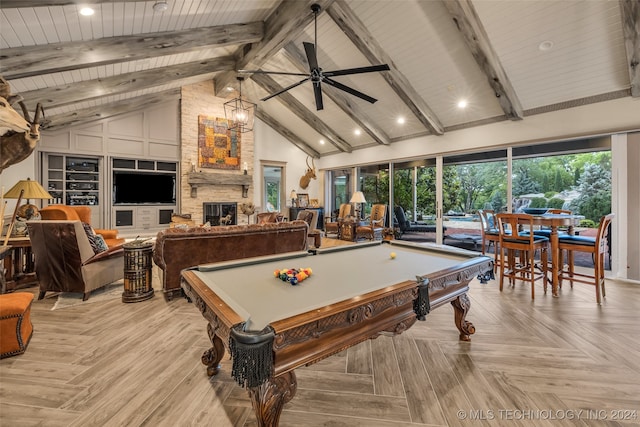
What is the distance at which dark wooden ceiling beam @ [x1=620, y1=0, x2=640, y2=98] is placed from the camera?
3135 mm

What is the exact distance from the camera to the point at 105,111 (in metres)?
6.25

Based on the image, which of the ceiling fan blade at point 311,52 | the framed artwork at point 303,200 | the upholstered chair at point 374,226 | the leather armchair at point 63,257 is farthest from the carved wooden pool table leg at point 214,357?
the framed artwork at point 303,200

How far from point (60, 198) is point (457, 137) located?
360 inches

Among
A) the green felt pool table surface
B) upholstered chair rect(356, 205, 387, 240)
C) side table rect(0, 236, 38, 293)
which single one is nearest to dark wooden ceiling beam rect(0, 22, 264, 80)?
side table rect(0, 236, 38, 293)

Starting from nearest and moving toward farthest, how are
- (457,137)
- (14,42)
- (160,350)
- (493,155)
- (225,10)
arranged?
(160,350) → (14,42) → (225,10) → (493,155) → (457,137)

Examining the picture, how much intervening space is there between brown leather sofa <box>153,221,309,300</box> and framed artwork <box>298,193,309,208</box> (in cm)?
521

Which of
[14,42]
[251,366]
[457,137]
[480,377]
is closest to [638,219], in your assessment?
[457,137]

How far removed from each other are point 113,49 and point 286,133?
603 centimetres

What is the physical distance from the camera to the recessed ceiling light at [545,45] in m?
3.84

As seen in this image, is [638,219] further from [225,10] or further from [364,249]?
[225,10]

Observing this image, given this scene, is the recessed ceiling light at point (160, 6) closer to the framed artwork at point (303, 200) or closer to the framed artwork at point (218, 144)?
the framed artwork at point (218, 144)

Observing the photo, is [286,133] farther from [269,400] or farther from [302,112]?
[269,400]

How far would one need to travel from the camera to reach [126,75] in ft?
15.8

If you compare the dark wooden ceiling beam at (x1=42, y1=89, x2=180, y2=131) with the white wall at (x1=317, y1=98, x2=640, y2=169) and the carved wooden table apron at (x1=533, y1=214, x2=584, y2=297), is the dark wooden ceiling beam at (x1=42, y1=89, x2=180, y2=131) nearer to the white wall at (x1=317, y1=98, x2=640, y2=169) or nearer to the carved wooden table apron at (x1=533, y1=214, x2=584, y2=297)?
the white wall at (x1=317, y1=98, x2=640, y2=169)
